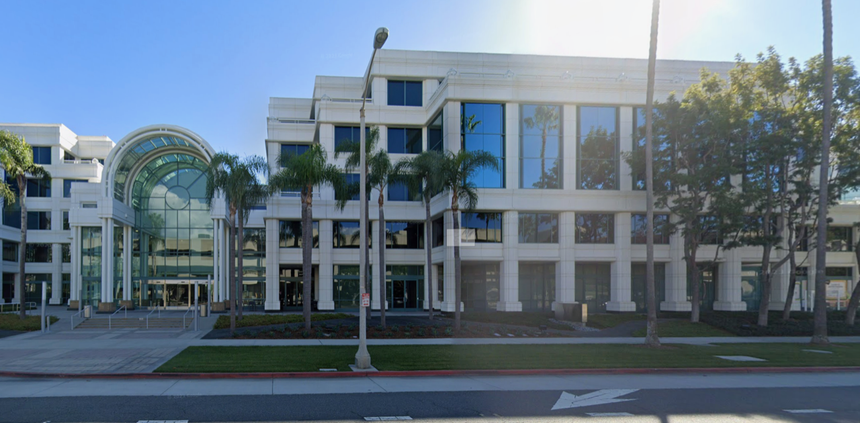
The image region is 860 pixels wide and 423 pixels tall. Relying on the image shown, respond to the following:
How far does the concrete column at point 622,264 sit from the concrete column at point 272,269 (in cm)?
2427

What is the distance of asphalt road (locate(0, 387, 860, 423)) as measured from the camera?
10.5 metres

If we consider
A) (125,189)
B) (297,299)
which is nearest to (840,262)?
(297,299)

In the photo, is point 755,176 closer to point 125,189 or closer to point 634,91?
point 634,91

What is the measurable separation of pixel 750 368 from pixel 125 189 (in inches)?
1675

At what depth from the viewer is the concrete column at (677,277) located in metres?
36.6

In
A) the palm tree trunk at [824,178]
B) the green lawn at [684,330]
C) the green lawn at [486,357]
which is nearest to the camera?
the green lawn at [486,357]

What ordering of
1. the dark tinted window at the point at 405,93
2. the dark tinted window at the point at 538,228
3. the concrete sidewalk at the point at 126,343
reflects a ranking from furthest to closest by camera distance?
the dark tinted window at the point at 405,93 → the dark tinted window at the point at 538,228 → the concrete sidewalk at the point at 126,343

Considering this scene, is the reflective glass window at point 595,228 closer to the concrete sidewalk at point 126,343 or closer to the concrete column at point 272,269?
the concrete sidewalk at point 126,343

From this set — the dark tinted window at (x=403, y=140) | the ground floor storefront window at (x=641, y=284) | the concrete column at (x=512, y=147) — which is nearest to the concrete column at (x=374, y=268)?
the dark tinted window at (x=403, y=140)

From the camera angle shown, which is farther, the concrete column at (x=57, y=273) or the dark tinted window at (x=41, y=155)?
the dark tinted window at (x=41, y=155)

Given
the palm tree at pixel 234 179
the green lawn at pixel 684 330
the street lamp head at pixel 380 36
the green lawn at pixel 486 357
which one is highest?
the street lamp head at pixel 380 36

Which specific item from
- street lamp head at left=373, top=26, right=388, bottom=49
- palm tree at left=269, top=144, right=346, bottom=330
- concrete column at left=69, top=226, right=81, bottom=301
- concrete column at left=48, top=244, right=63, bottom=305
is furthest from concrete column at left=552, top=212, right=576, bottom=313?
concrete column at left=48, top=244, right=63, bottom=305

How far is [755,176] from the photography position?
105ft

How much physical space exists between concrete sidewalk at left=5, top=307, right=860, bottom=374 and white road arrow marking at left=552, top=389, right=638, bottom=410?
33.6 feet
